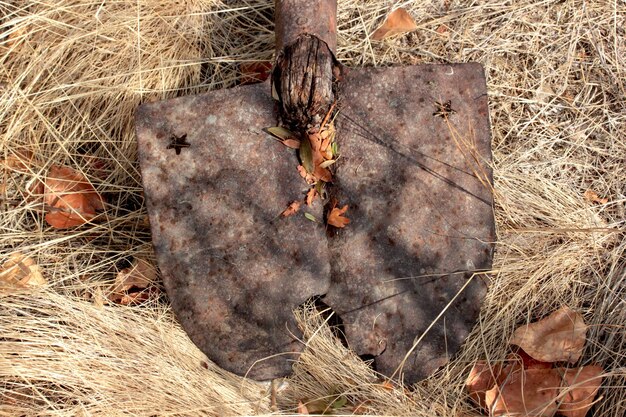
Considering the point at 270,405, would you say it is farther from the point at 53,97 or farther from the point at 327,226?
the point at 53,97

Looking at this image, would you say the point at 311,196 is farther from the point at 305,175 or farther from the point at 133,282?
the point at 133,282

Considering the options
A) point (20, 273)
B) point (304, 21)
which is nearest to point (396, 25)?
point (304, 21)

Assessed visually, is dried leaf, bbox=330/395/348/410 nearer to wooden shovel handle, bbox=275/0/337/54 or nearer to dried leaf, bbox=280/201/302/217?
dried leaf, bbox=280/201/302/217

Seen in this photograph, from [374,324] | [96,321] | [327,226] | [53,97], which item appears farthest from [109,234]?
[374,324]

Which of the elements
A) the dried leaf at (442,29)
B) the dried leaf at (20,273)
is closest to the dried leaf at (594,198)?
the dried leaf at (442,29)

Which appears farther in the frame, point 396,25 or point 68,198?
point 396,25

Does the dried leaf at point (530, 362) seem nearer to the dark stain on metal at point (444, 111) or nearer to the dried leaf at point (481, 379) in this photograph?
the dried leaf at point (481, 379)
